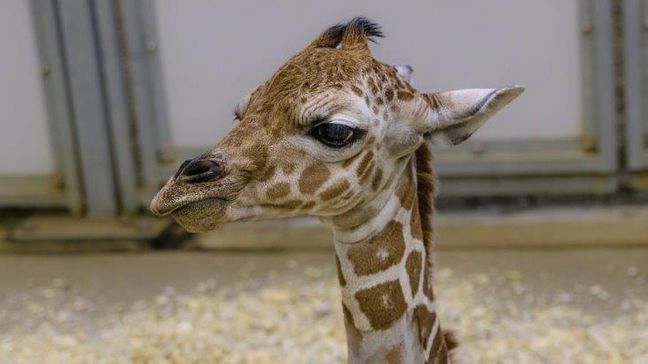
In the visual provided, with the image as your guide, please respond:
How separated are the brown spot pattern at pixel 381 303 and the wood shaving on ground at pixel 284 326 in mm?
1575

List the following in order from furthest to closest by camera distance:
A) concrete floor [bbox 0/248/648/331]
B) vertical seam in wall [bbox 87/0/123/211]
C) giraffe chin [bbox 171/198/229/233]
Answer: vertical seam in wall [bbox 87/0/123/211] < concrete floor [bbox 0/248/648/331] < giraffe chin [bbox 171/198/229/233]

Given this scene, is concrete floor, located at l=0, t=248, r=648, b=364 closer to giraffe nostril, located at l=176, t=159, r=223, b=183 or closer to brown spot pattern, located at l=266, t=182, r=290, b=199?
brown spot pattern, located at l=266, t=182, r=290, b=199

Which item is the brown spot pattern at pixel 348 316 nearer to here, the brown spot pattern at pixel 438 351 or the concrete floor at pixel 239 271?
the brown spot pattern at pixel 438 351

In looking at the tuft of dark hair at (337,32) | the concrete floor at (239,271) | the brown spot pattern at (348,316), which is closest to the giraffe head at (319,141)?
the tuft of dark hair at (337,32)

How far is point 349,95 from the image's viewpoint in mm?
2158

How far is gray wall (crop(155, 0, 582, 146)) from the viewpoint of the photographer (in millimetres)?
5086

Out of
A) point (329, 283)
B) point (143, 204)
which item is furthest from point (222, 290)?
point (143, 204)

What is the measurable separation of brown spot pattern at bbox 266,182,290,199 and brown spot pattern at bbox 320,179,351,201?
82 millimetres

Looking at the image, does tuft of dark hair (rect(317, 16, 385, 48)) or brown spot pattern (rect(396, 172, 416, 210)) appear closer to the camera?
brown spot pattern (rect(396, 172, 416, 210))

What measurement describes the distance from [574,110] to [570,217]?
58cm

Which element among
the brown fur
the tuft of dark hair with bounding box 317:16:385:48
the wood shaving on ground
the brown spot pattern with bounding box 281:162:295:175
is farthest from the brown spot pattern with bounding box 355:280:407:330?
the wood shaving on ground

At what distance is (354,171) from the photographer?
2.19 m

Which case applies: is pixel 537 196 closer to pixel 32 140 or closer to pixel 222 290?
pixel 222 290

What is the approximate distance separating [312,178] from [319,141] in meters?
0.09
